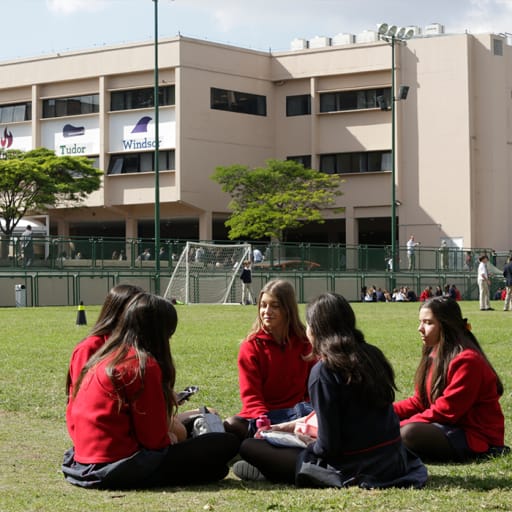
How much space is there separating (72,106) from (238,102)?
11496mm

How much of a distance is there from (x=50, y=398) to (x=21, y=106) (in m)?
66.7

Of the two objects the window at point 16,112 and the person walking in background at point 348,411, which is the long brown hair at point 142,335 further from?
the window at point 16,112

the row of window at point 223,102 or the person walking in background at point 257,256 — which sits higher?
the row of window at point 223,102

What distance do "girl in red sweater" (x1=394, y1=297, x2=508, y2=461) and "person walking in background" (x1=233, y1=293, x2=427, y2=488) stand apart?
3.45 feet

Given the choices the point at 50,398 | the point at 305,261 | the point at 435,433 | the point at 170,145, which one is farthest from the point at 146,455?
the point at 170,145

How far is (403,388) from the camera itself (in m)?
12.4

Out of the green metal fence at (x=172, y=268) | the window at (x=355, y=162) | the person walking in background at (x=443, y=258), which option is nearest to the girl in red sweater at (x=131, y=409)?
the green metal fence at (x=172, y=268)

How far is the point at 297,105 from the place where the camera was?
73.7 m

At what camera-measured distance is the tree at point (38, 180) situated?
60500mm

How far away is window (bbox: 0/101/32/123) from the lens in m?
75.4

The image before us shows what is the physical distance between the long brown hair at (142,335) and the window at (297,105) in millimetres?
67443

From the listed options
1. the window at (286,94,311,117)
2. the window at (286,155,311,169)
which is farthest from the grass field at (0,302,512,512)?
the window at (286,94,311,117)

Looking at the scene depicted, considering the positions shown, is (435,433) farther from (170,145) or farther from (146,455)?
(170,145)

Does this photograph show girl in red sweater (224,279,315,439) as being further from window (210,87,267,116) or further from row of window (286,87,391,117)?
row of window (286,87,391,117)
